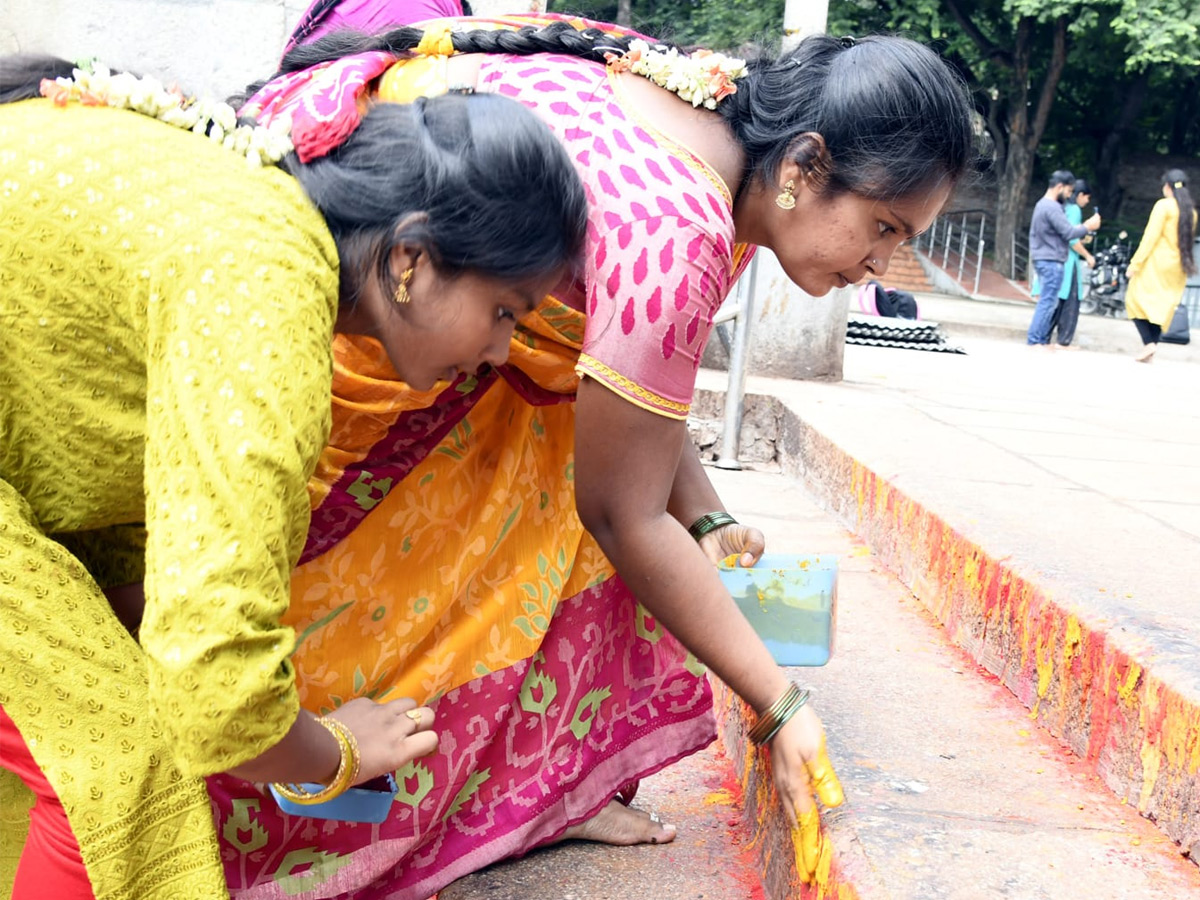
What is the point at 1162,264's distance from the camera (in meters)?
10.7

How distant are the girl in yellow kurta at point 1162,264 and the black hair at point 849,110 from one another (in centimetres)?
932

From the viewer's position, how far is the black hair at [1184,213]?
10.1m

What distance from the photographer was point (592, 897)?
69.1 inches

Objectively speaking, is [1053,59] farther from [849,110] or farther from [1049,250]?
[849,110]

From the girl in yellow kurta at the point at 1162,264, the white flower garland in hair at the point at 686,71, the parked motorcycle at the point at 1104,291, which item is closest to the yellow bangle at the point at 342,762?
the white flower garland in hair at the point at 686,71

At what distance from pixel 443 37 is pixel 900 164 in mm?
630

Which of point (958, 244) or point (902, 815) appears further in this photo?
point (958, 244)

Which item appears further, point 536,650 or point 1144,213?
point 1144,213

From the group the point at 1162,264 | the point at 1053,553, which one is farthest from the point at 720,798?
the point at 1162,264

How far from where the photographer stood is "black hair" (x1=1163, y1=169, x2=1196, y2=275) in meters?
10.1

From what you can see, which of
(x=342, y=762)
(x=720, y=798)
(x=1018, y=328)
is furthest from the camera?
(x=1018, y=328)

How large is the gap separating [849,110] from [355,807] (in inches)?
41.2

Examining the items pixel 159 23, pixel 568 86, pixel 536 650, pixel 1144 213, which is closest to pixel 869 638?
pixel 536 650

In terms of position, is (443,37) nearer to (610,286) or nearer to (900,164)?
(610,286)
